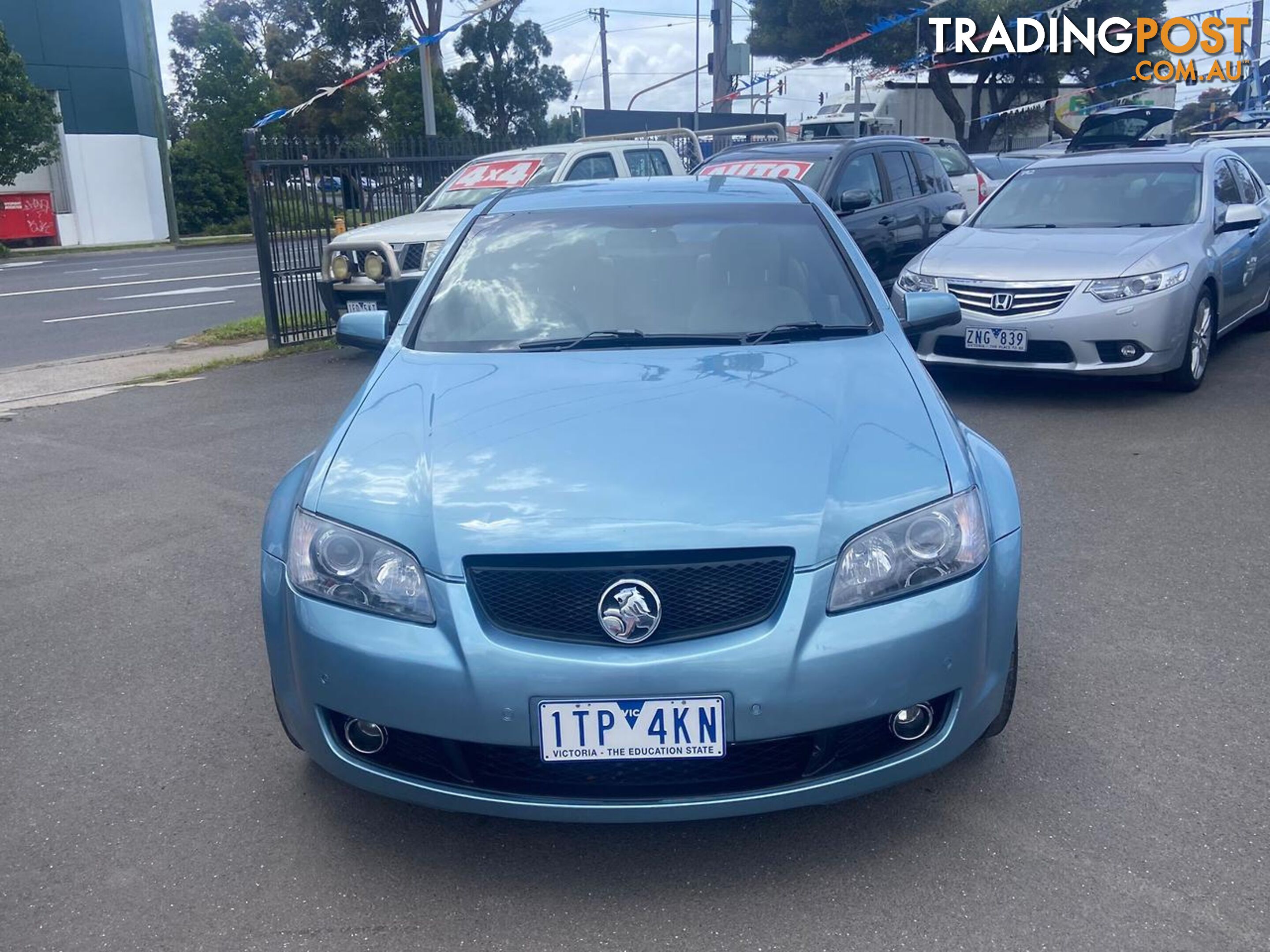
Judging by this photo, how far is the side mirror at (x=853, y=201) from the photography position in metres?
9.57

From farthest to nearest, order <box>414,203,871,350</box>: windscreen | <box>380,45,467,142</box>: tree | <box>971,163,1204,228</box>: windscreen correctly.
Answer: <box>380,45,467,142</box>: tree → <box>971,163,1204,228</box>: windscreen → <box>414,203,871,350</box>: windscreen

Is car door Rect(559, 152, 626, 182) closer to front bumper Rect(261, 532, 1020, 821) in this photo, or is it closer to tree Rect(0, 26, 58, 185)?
front bumper Rect(261, 532, 1020, 821)

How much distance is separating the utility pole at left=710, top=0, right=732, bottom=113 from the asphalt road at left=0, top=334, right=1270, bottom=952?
61.2ft

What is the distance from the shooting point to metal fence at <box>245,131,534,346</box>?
10.9m

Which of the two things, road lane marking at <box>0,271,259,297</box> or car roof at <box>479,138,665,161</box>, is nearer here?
car roof at <box>479,138,665,161</box>

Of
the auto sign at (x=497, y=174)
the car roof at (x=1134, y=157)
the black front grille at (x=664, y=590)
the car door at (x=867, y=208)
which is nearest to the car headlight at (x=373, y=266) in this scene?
the auto sign at (x=497, y=174)

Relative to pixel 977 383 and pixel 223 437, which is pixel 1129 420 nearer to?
pixel 977 383

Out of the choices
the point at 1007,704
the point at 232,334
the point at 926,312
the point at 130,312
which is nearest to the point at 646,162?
the point at 232,334

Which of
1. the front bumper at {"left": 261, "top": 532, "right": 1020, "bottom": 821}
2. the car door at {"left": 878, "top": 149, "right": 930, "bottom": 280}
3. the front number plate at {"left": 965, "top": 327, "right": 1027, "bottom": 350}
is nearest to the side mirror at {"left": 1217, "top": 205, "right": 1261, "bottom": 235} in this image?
the front number plate at {"left": 965, "top": 327, "right": 1027, "bottom": 350}

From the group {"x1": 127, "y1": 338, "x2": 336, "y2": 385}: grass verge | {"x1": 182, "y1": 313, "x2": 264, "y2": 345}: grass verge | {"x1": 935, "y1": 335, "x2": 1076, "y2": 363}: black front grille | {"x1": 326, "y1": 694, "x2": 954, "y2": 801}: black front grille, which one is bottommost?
{"x1": 127, "y1": 338, "x2": 336, "y2": 385}: grass verge

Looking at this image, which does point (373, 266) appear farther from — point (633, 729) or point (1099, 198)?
point (633, 729)

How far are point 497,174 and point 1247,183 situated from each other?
6.44 meters

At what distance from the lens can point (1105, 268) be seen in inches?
285

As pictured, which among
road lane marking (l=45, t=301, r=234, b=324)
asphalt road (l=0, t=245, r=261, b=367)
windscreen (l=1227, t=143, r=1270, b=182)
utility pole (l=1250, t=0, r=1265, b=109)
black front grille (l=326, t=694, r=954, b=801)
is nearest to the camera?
black front grille (l=326, t=694, r=954, b=801)
